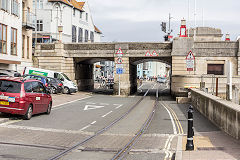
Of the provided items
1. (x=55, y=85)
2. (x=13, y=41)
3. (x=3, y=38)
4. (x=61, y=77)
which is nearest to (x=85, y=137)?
(x=3, y=38)

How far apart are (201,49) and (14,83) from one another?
24107 mm

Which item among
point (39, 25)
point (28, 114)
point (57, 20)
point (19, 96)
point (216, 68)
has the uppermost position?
point (57, 20)

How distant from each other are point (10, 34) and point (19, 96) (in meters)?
18.1

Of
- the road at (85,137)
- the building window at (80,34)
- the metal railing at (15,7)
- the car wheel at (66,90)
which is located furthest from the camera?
the building window at (80,34)

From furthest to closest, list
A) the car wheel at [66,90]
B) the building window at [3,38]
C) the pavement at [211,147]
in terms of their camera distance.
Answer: the car wheel at [66,90]
the building window at [3,38]
the pavement at [211,147]

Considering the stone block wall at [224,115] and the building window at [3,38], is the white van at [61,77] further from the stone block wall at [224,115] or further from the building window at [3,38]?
the stone block wall at [224,115]

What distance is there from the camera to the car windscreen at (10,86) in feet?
44.5

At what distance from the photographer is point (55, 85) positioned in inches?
1228

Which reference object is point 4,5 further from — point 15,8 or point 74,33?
point 74,33

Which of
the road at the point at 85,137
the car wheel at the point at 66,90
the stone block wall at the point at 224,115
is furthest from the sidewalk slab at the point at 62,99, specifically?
the stone block wall at the point at 224,115

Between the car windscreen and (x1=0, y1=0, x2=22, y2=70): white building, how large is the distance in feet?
49.1

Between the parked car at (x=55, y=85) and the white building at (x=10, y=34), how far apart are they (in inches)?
138

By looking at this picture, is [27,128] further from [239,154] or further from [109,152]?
[239,154]

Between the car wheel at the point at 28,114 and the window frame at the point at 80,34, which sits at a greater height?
the window frame at the point at 80,34
